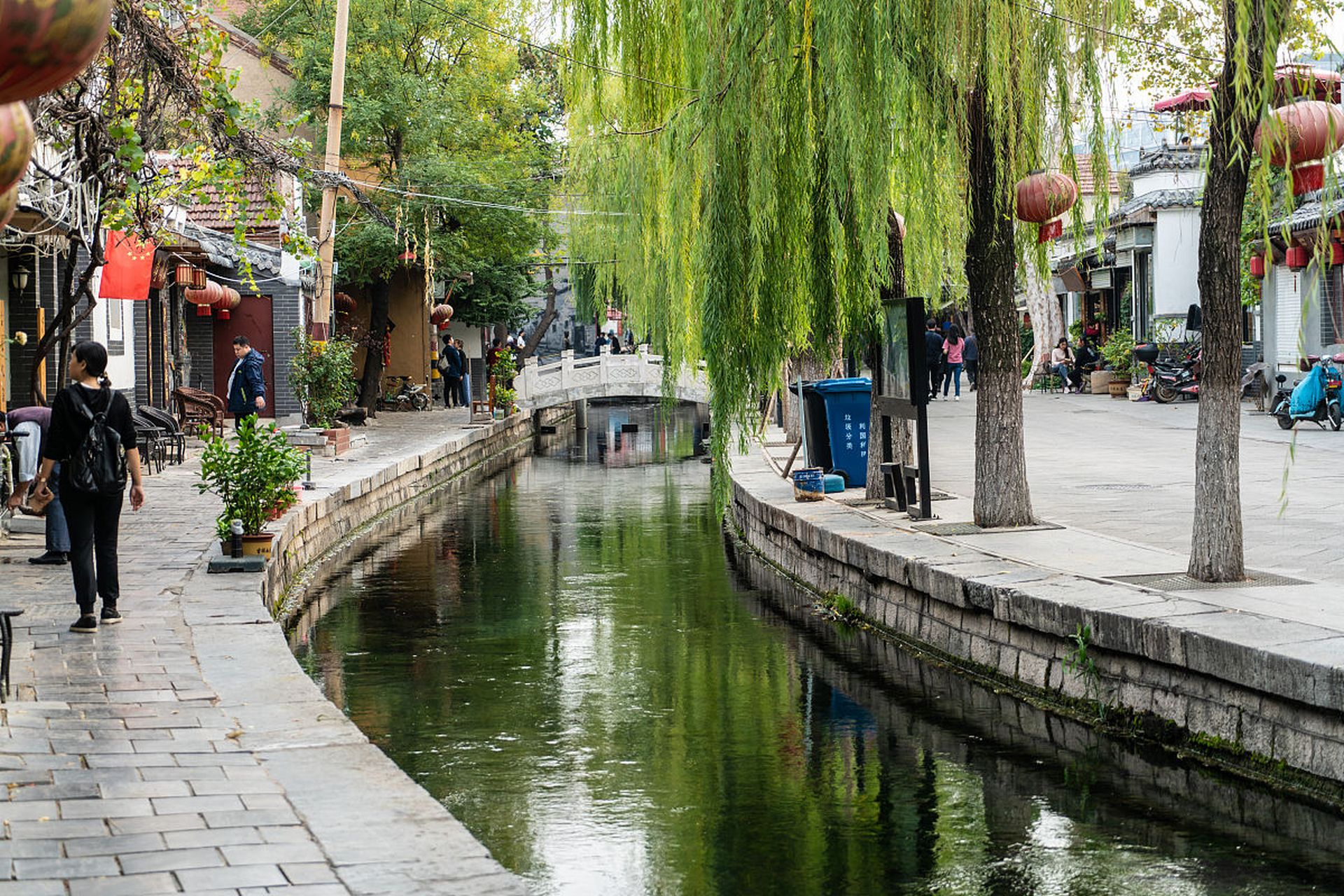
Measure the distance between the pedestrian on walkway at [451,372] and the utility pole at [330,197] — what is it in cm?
1210

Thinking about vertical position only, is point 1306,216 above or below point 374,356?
above

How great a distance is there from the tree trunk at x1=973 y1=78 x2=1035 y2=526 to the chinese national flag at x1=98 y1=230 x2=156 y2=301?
8320 millimetres

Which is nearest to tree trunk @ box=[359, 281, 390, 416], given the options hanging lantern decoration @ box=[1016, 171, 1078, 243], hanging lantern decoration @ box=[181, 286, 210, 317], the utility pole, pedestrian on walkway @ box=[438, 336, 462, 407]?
pedestrian on walkway @ box=[438, 336, 462, 407]

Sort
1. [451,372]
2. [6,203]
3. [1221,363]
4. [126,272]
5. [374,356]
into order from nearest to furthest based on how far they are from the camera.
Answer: [6,203], [1221,363], [126,272], [374,356], [451,372]

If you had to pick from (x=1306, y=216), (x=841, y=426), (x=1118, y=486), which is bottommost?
(x=1118, y=486)

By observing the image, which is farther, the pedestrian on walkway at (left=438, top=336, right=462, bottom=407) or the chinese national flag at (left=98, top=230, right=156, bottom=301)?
the pedestrian on walkway at (left=438, top=336, right=462, bottom=407)

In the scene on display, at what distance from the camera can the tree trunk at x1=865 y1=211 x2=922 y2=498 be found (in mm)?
13289

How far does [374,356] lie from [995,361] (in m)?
22.4

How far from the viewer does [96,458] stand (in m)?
8.83

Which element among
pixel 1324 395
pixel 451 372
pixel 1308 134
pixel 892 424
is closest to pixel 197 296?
pixel 451 372

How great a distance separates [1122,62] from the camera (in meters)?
10.0

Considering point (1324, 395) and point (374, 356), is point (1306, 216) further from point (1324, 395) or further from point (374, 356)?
point (374, 356)

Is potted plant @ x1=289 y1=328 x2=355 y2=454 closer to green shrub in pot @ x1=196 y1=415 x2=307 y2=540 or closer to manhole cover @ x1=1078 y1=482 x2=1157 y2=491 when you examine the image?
green shrub in pot @ x1=196 y1=415 x2=307 y2=540

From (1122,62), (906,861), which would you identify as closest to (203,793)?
(906,861)
